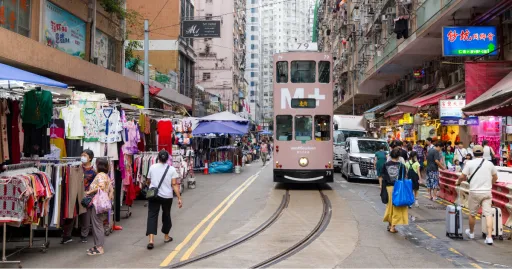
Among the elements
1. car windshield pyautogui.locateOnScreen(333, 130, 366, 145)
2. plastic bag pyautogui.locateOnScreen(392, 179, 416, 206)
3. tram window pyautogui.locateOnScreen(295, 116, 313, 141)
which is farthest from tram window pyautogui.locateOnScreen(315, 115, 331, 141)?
car windshield pyautogui.locateOnScreen(333, 130, 366, 145)

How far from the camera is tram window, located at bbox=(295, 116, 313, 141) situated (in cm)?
1730

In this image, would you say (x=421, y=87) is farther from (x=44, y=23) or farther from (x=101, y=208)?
(x=101, y=208)

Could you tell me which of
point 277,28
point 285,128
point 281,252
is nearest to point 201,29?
point 285,128

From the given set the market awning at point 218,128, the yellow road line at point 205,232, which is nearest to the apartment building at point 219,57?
the market awning at point 218,128

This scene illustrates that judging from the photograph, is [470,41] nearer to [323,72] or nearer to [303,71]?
[323,72]

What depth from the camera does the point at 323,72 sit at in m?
17.2

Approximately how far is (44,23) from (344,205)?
12.2 meters

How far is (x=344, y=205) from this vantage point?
13633 millimetres


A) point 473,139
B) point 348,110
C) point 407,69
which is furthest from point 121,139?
point 348,110

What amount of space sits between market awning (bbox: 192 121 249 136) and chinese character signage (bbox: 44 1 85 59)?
7.13 metres

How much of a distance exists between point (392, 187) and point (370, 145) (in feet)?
41.9

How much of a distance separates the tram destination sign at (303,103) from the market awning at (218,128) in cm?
801

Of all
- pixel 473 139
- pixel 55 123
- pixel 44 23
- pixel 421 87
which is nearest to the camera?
pixel 55 123

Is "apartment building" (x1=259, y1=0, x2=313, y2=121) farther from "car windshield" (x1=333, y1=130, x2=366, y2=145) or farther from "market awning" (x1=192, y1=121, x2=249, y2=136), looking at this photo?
"market awning" (x1=192, y1=121, x2=249, y2=136)
